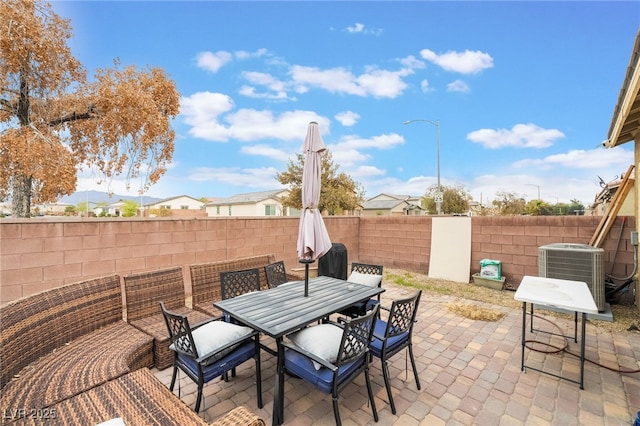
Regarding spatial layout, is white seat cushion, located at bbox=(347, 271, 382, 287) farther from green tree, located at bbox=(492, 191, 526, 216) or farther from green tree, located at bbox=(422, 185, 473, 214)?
green tree, located at bbox=(492, 191, 526, 216)

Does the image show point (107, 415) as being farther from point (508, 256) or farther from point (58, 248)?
point (508, 256)

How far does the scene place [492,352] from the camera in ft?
10.3

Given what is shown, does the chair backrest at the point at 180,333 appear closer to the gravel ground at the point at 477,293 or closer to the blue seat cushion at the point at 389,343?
the blue seat cushion at the point at 389,343

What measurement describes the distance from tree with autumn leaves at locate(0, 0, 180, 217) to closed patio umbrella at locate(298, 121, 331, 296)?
645cm

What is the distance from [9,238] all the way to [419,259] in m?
7.63

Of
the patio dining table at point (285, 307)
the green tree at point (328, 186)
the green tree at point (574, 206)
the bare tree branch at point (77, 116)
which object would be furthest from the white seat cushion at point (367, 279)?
the green tree at point (574, 206)

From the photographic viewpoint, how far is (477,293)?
545 centimetres

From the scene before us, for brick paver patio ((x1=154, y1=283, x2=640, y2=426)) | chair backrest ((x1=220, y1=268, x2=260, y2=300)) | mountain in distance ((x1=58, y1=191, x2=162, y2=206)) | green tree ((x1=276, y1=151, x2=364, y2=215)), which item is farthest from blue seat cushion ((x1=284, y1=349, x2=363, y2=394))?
green tree ((x1=276, y1=151, x2=364, y2=215))

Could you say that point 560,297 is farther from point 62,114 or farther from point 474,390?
point 62,114

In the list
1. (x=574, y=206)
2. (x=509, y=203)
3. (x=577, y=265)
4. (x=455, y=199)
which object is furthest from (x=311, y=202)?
(x=574, y=206)

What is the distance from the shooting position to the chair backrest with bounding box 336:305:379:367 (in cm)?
188

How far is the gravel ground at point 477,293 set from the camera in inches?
153

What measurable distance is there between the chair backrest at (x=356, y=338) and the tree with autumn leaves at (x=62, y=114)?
25.3 feet

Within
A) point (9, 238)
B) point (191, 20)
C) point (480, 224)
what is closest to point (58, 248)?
point (9, 238)
